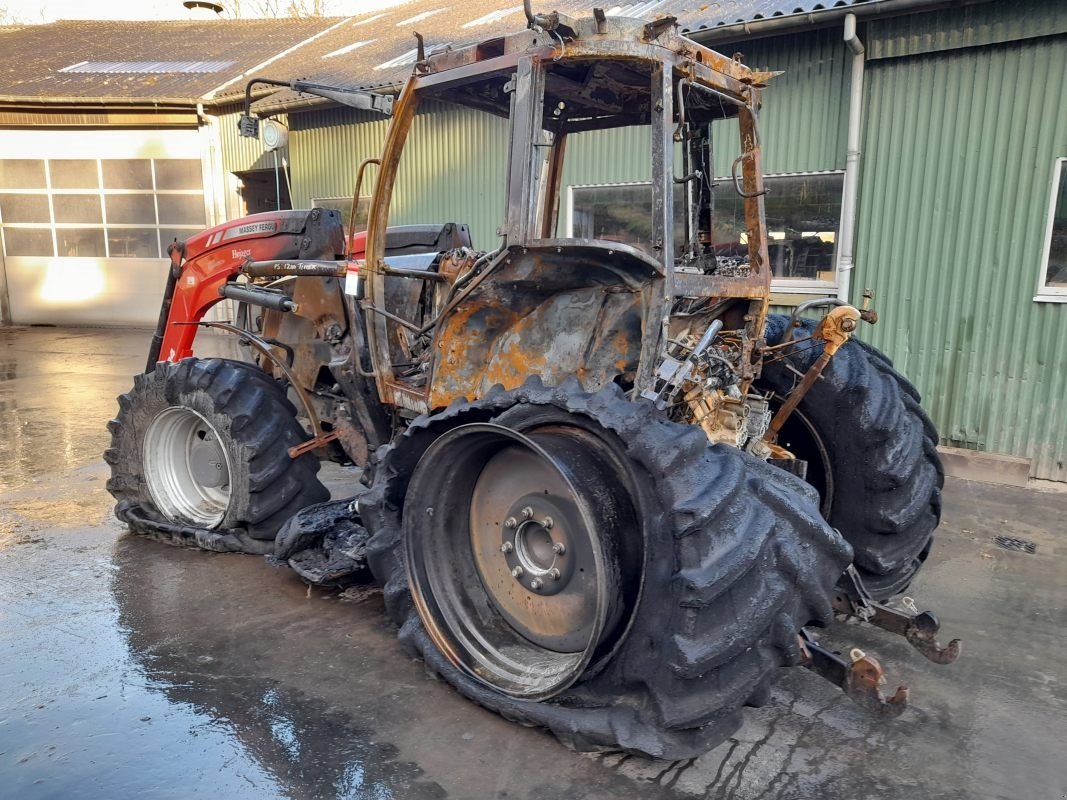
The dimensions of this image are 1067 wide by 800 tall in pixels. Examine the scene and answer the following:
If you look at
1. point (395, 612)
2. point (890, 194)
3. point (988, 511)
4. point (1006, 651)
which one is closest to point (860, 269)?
point (890, 194)

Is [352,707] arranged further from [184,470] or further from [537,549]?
[184,470]

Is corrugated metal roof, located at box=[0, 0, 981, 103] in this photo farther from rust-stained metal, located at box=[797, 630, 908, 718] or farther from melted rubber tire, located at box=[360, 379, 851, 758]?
rust-stained metal, located at box=[797, 630, 908, 718]

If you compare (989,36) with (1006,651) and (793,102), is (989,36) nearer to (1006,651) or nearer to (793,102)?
(793,102)

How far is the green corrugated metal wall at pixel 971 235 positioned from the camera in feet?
19.4

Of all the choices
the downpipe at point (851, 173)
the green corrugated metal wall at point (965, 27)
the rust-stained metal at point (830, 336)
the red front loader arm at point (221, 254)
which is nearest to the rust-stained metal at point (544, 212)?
the rust-stained metal at point (830, 336)

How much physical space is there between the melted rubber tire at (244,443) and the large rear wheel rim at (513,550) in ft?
4.56

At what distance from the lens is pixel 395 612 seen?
126 inches

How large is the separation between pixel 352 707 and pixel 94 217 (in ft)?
50.9

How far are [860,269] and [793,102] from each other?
161 cm

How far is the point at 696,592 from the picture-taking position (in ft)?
7.43

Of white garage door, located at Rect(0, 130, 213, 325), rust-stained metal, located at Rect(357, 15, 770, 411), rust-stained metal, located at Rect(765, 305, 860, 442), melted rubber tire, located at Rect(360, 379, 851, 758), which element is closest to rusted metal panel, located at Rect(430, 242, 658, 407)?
rust-stained metal, located at Rect(357, 15, 770, 411)

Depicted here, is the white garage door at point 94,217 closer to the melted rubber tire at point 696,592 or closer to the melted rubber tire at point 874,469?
the melted rubber tire at point 874,469

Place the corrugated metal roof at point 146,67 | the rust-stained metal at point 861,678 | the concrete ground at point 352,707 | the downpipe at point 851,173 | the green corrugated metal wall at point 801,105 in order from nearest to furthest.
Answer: the rust-stained metal at point 861,678
the concrete ground at point 352,707
the downpipe at point 851,173
the green corrugated metal wall at point 801,105
the corrugated metal roof at point 146,67

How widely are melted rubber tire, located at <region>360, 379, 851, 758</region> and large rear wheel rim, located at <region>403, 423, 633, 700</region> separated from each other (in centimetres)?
14
